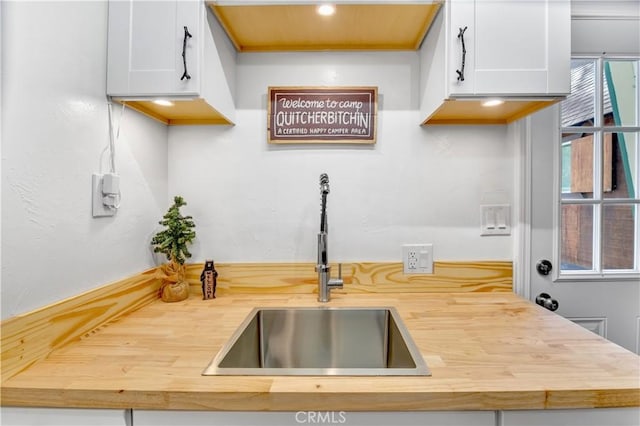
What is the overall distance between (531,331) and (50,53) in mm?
1504

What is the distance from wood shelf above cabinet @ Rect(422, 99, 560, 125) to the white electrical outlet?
1118mm

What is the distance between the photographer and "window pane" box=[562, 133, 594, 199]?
1.26 meters

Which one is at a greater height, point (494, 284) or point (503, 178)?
point (503, 178)

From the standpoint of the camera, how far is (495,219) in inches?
50.2

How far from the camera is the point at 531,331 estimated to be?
89 cm

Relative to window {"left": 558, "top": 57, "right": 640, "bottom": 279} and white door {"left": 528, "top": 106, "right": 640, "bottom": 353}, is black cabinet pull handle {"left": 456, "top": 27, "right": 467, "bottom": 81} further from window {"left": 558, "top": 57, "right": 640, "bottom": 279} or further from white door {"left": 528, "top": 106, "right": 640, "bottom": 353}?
window {"left": 558, "top": 57, "right": 640, "bottom": 279}

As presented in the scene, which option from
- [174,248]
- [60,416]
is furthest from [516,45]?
[60,416]

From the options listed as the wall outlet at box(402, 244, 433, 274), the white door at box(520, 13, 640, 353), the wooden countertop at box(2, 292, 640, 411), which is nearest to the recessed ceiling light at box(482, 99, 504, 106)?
the white door at box(520, 13, 640, 353)

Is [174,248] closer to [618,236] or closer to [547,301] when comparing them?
[547,301]

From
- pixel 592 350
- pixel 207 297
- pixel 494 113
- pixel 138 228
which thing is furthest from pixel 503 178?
pixel 138 228

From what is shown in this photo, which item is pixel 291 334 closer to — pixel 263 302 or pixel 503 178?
pixel 263 302

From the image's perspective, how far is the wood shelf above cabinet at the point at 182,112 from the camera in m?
1.05

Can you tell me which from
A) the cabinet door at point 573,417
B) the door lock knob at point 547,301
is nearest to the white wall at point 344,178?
the door lock knob at point 547,301

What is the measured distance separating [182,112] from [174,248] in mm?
520
